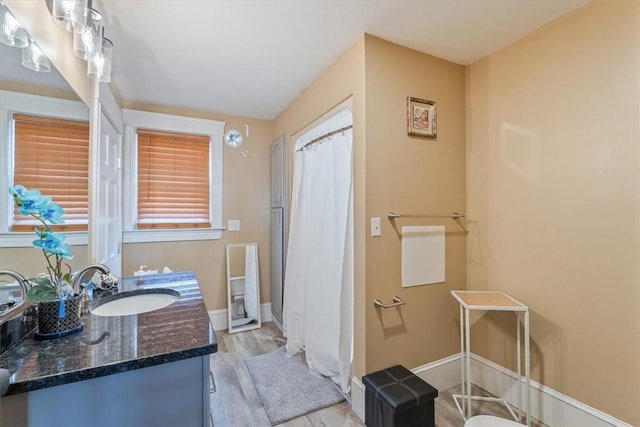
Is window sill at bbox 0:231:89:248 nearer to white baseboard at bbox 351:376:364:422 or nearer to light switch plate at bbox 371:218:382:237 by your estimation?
light switch plate at bbox 371:218:382:237

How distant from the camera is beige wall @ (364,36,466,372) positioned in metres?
1.85

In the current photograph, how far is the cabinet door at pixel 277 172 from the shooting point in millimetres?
3119

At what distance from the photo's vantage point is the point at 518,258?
1.92 m

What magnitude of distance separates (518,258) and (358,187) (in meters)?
1.18

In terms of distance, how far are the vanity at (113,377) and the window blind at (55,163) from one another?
44 centimetres

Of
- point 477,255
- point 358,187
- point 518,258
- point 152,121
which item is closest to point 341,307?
point 358,187

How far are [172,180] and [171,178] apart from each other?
23mm

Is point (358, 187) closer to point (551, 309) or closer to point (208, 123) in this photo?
point (551, 309)

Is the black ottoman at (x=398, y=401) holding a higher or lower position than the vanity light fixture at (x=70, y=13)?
lower

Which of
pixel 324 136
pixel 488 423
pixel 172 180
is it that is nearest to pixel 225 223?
pixel 172 180

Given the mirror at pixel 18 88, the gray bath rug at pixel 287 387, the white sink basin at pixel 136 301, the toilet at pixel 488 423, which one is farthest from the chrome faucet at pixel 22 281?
the toilet at pixel 488 423

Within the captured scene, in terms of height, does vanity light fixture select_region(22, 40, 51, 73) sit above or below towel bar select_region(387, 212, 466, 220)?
above

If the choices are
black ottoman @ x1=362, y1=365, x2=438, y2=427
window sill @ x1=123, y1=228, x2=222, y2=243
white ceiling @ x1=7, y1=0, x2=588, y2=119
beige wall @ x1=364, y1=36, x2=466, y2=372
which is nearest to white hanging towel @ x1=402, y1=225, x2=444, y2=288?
beige wall @ x1=364, y1=36, x2=466, y2=372

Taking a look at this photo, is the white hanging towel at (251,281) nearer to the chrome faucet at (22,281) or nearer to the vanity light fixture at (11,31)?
the chrome faucet at (22,281)
